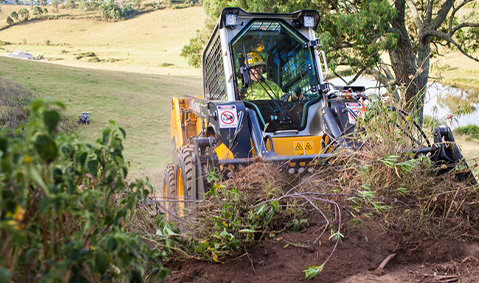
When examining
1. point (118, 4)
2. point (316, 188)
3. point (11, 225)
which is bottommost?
point (316, 188)

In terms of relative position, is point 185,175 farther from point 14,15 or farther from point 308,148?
point 14,15

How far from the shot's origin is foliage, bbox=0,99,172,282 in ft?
4.88

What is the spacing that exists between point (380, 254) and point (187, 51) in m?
15.1

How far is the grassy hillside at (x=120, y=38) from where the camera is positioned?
5088 centimetres

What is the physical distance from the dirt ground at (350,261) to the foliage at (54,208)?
1.12 m

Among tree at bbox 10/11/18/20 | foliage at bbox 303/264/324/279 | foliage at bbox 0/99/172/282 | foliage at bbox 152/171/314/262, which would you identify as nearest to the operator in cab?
foliage at bbox 152/171/314/262

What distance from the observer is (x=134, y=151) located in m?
14.1

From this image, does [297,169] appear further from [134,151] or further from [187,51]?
[187,51]

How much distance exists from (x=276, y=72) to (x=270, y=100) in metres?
0.61

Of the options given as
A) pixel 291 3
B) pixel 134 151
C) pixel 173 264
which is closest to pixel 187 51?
pixel 134 151

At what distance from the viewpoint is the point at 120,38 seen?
67.4 m

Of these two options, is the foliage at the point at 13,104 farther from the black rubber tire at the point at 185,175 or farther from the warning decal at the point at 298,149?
the warning decal at the point at 298,149

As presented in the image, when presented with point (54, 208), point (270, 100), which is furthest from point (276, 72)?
point (54, 208)

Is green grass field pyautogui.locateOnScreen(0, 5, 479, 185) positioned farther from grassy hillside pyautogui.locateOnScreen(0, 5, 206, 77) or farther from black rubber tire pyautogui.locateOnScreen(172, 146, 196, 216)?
black rubber tire pyautogui.locateOnScreen(172, 146, 196, 216)
